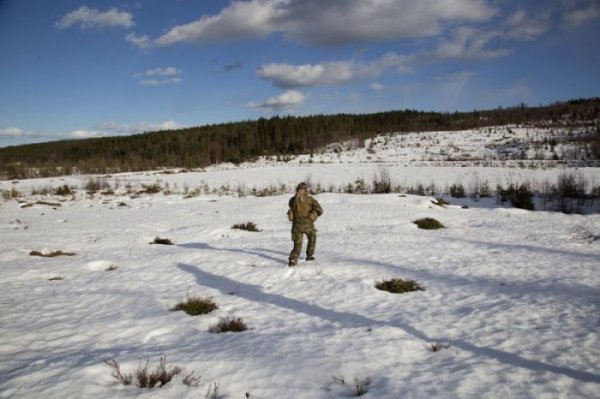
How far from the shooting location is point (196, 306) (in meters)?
5.89

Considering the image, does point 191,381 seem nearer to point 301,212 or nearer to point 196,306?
point 196,306

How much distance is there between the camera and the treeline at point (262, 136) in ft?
220

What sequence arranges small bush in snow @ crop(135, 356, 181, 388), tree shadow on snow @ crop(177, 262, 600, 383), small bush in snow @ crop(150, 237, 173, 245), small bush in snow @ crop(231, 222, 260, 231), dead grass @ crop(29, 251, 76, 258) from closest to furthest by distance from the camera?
small bush in snow @ crop(135, 356, 181, 388), tree shadow on snow @ crop(177, 262, 600, 383), dead grass @ crop(29, 251, 76, 258), small bush in snow @ crop(150, 237, 173, 245), small bush in snow @ crop(231, 222, 260, 231)

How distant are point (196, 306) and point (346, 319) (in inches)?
90.3

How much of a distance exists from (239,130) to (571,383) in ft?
311

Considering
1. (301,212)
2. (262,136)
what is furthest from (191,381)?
(262,136)

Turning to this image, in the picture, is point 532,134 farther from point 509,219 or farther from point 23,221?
point 23,221

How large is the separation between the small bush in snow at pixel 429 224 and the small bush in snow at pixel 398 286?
564 cm

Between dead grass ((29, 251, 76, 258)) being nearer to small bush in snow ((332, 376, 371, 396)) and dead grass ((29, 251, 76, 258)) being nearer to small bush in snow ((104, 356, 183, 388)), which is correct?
small bush in snow ((104, 356, 183, 388))

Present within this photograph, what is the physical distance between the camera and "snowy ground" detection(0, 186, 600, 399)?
3.76 m

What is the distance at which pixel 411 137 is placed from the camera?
64.2 metres

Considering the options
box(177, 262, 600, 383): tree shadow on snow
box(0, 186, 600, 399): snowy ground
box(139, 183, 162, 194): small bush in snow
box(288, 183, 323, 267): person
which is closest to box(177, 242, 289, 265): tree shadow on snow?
box(0, 186, 600, 399): snowy ground

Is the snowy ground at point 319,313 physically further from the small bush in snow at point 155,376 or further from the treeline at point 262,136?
the treeline at point 262,136

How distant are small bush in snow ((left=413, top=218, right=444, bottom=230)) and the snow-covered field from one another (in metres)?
0.39
